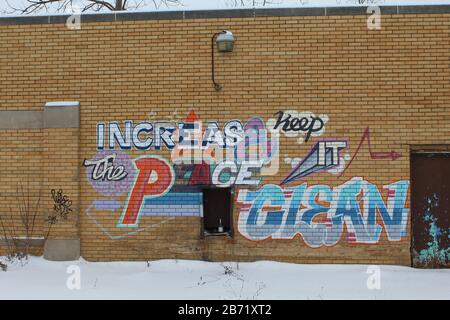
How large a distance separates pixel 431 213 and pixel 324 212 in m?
1.75

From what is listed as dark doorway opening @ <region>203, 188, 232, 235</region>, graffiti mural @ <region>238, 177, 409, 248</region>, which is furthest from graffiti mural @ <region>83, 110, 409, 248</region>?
dark doorway opening @ <region>203, 188, 232, 235</region>

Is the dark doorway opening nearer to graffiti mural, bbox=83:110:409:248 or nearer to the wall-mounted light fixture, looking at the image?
graffiti mural, bbox=83:110:409:248

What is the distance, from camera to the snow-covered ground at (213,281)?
22.0 ft

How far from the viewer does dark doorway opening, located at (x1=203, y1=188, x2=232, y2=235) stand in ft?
28.1

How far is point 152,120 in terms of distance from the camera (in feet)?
28.1

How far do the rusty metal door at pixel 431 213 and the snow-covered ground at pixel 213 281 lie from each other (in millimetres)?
310

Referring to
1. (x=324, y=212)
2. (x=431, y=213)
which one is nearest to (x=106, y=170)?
(x=324, y=212)

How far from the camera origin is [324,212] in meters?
8.28

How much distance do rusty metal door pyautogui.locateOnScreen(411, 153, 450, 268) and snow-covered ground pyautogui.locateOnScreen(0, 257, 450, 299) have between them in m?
0.31

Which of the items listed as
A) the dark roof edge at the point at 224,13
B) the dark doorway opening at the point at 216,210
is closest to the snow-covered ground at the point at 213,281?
the dark doorway opening at the point at 216,210

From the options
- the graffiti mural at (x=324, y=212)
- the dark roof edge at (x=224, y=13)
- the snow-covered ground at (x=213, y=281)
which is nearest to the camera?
the snow-covered ground at (x=213, y=281)

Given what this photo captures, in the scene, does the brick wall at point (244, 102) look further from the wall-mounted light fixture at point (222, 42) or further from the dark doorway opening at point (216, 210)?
the dark doorway opening at point (216, 210)
